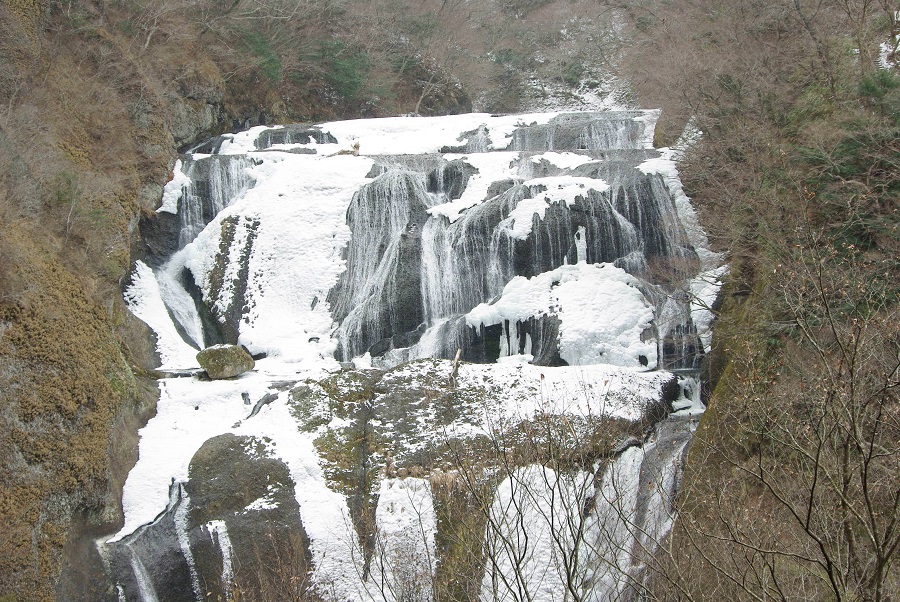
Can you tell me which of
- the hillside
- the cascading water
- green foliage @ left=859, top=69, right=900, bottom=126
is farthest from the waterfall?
green foliage @ left=859, top=69, right=900, bottom=126

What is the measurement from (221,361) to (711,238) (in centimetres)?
999

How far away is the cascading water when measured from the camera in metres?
9.08

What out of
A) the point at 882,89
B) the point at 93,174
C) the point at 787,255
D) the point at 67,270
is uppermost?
the point at 93,174

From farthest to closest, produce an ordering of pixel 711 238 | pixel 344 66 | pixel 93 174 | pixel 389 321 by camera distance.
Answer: pixel 344 66, pixel 389 321, pixel 93 174, pixel 711 238

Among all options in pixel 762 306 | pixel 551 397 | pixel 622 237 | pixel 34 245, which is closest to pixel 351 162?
pixel 622 237

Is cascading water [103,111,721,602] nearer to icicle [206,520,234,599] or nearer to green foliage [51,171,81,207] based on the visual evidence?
icicle [206,520,234,599]

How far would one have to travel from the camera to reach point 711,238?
1414 centimetres

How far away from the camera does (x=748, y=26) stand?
53.2 ft

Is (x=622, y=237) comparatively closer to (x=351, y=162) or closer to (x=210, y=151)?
(x=351, y=162)

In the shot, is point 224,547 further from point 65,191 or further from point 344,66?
point 344,66

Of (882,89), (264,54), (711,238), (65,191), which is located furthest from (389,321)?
(264,54)

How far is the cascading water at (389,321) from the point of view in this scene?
908 cm

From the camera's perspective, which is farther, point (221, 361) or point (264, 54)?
point (264, 54)

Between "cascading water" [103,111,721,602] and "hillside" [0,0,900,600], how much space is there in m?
0.81
